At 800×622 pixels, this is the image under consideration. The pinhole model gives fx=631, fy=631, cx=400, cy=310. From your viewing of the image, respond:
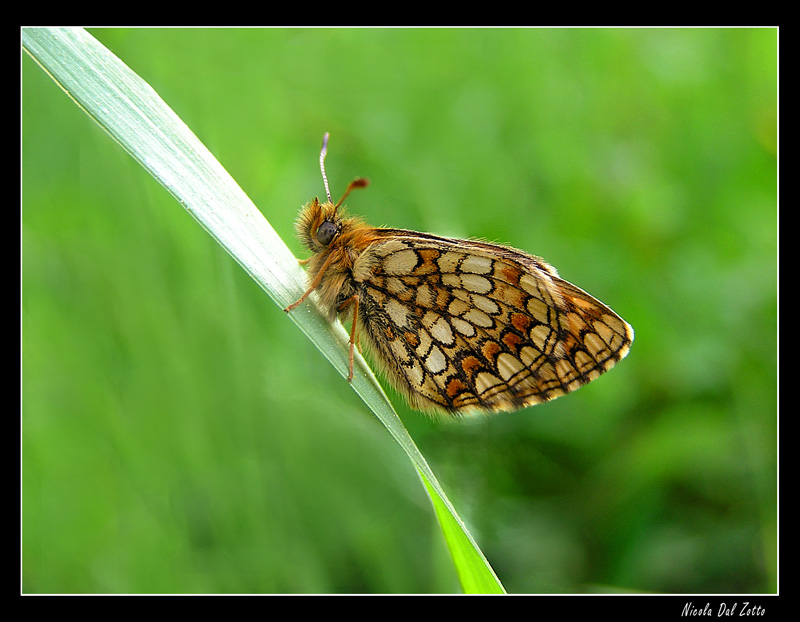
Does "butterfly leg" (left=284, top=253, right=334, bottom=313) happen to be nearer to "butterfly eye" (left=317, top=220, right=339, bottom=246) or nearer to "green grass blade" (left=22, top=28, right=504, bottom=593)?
"butterfly eye" (left=317, top=220, right=339, bottom=246)

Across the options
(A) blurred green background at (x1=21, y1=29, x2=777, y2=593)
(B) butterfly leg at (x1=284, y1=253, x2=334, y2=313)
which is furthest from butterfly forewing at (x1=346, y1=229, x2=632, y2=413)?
(A) blurred green background at (x1=21, y1=29, x2=777, y2=593)

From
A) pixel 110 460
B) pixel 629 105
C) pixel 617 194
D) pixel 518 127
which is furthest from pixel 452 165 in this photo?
pixel 110 460

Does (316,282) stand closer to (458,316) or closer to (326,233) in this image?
(326,233)

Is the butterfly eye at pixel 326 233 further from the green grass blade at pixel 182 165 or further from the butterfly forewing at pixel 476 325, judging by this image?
the green grass blade at pixel 182 165

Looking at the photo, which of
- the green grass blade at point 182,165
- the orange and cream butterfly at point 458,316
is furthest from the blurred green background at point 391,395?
the green grass blade at point 182,165

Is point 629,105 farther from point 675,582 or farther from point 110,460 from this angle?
point 110,460
